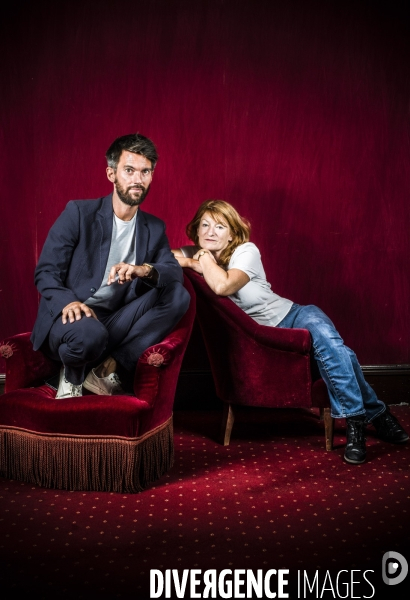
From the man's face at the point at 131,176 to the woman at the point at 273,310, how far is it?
436 mm

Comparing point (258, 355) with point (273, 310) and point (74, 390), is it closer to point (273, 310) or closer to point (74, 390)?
point (273, 310)

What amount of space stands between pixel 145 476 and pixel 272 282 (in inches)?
63.8

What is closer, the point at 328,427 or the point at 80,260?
the point at 80,260

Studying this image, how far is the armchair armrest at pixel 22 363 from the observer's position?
2740 mm

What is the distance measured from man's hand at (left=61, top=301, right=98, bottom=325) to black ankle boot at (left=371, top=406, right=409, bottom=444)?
1.52 meters

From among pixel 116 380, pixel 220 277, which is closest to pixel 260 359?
pixel 220 277

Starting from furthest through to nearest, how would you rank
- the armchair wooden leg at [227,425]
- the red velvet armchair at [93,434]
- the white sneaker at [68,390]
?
the armchair wooden leg at [227,425] < the white sneaker at [68,390] < the red velvet armchair at [93,434]

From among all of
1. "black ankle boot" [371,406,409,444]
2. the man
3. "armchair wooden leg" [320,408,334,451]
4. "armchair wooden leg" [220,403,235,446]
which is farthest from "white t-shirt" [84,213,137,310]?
"black ankle boot" [371,406,409,444]

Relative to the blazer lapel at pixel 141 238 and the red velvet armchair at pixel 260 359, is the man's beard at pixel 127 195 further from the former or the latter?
the red velvet armchair at pixel 260 359

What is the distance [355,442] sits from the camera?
2914mm

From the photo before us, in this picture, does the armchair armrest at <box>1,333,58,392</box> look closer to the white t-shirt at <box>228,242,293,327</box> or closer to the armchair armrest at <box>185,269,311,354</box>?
the armchair armrest at <box>185,269,311,354</box>

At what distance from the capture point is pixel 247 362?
9.88ft

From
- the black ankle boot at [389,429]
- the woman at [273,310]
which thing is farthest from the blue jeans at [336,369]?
the black ankle boot at [389,429]

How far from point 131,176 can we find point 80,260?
0.44m
